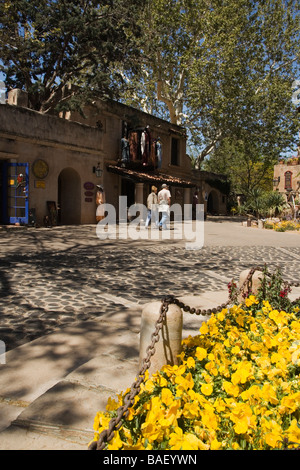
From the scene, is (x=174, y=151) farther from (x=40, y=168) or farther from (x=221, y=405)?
(x=221, y=405)

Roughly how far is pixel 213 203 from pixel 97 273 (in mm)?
30354

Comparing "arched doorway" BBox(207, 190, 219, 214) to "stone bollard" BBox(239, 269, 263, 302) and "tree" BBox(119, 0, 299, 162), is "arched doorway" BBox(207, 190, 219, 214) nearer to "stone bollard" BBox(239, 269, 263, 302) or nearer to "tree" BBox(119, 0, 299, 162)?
"tree" BBox(119, 0, 299, 162)

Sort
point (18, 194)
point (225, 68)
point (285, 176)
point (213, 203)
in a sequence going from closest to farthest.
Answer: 1. point (18, 194)
2. point (225, 68)
3. point (213, 203)
4. point (285, 176)

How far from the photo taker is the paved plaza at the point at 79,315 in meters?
2.13

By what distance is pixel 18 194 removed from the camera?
46.6ft

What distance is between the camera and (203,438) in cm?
161

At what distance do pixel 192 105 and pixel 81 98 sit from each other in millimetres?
10377

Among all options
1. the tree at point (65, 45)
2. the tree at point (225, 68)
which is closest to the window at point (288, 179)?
the tree at point (225, 68)

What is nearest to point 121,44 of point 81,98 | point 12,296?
point 81,98

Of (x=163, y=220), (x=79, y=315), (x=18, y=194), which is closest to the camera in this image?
(x=79, y=315)

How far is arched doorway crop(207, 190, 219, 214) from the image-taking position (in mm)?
35156

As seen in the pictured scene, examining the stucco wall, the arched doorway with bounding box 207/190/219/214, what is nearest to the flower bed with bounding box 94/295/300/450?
the stucco wall

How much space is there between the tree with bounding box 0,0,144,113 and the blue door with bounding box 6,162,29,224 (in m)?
4.07

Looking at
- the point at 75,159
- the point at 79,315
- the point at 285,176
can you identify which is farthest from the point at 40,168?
the point at 285,176
